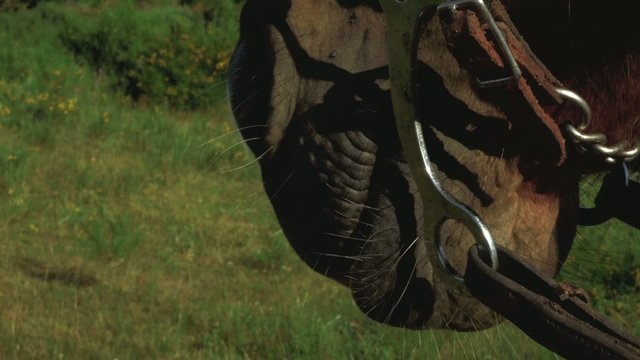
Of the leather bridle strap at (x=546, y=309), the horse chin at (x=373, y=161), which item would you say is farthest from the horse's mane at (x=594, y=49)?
the leather bridle strap at (x=546, y=309)

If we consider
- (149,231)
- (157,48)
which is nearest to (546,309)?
(149,231)

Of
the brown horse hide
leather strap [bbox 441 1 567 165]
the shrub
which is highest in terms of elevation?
leather strap [bbox 441 1 567 165]

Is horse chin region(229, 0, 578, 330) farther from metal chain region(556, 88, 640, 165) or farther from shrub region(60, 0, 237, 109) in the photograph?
shrub region(60, 0, 237, 109)

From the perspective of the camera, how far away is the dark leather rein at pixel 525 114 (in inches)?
Answer: 45.3

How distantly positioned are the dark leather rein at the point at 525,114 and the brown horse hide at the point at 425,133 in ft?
0.06

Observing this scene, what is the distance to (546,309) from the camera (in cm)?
117

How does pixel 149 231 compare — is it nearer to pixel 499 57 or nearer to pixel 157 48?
pixel 157 48

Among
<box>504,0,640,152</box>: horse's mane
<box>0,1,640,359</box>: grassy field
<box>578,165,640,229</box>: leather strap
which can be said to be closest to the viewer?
<box>504,0,640,152</box>: horse's mane

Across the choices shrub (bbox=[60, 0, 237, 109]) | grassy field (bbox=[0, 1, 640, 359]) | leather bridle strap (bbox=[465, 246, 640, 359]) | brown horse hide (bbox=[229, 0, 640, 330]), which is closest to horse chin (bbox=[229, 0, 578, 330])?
brown horse hide (bbox=[229, 0, 640, 330])

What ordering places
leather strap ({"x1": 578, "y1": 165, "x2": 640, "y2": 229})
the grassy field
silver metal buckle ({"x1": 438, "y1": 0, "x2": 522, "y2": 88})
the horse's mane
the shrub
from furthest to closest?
the shrub → the grassy field → leather strap ({"x1": 578, "y1": 165, "x2": 640, "y2": 229}) → the horse's mane → silver metal buckle ({"x1": 438, "y1": 0, "x2": 522, "y2": 88})

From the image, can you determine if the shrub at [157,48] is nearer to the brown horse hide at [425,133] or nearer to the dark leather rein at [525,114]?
the brown horse hide at [425,133]

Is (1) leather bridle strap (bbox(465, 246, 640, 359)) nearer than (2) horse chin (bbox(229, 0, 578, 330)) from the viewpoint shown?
Yes

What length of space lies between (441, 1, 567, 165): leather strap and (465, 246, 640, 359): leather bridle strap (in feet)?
0.64

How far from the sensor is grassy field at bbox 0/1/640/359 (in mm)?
3750
